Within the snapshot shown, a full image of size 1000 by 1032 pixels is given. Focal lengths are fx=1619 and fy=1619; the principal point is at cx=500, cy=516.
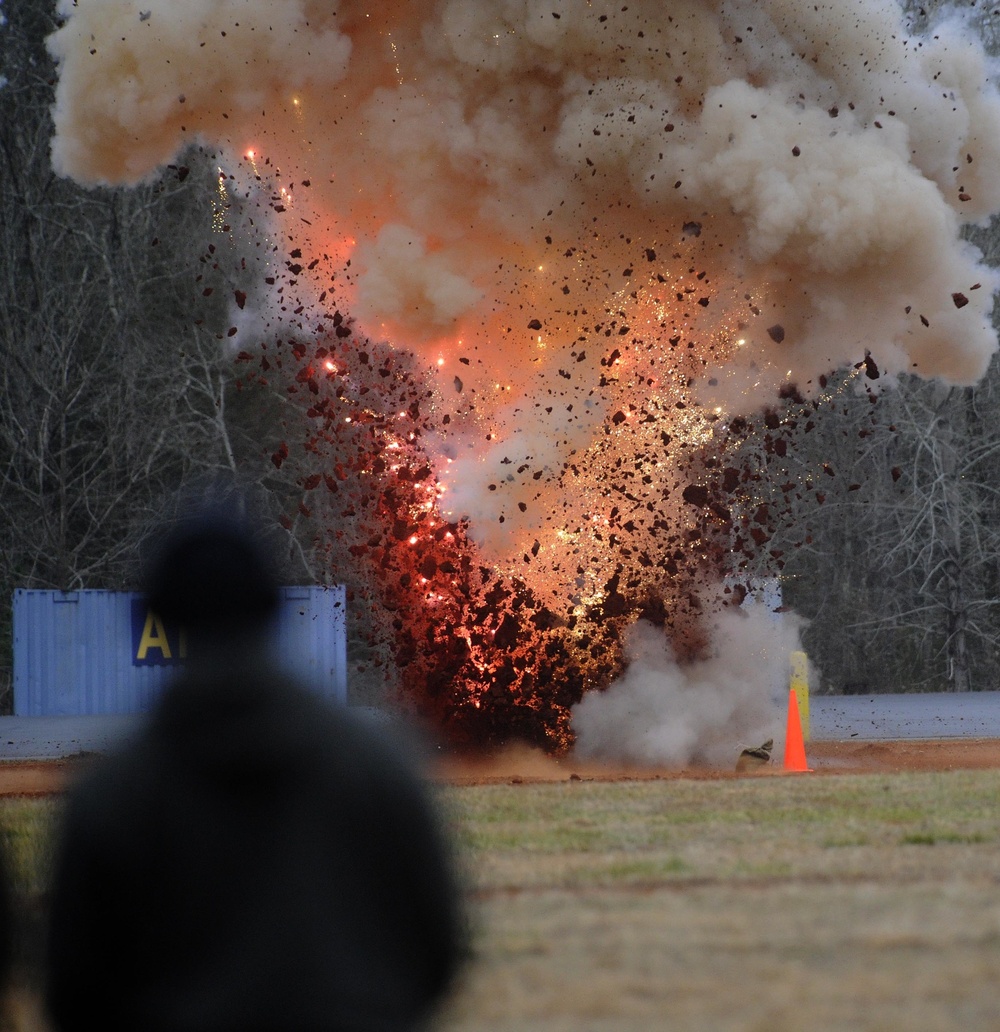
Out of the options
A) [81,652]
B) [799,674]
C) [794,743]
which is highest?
[81,652]

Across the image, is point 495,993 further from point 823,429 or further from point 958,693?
point 823,429

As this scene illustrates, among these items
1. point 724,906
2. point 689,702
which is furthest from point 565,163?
point 724,906

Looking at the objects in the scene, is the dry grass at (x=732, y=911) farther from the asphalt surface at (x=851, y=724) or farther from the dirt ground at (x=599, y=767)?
the asphalt surface at (x=851, y=724)

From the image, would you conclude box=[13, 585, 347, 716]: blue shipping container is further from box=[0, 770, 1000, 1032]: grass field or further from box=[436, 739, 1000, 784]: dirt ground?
box=[0, 770, 1000, 1032]: grass field

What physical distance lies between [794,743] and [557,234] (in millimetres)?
4917

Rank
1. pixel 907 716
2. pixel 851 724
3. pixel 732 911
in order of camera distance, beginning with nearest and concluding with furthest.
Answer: pixel 732 911 < pixel 851 724 < pixel 907 716

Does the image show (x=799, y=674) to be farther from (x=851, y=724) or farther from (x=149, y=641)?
(x=149, y=641)

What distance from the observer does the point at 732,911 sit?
625 cm

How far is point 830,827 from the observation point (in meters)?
8.82

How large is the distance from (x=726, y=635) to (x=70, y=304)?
18.6 metres

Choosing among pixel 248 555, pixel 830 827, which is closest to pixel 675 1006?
pixel 248 555

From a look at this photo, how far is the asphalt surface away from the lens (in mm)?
18578

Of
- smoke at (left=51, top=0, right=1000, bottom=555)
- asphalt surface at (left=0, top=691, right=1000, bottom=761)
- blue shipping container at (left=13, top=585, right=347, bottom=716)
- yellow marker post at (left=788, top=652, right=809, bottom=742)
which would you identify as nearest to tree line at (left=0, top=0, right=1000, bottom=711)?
blue shipping container at (left=13, top=585, right=347, bottom=716)

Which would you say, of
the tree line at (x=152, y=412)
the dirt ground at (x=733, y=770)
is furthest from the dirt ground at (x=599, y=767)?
the tree line at (x=152, y=412)
